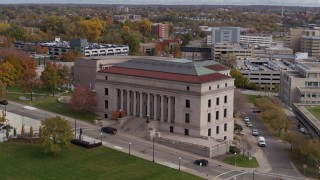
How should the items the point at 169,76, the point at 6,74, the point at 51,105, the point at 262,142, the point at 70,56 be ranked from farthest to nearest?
1. the point at 70,56
2. the point at 6,74
3. the point at 51,105
4. the point at 169,76
5. the point at 262,142

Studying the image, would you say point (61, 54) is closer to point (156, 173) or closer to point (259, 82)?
point (259, 82)

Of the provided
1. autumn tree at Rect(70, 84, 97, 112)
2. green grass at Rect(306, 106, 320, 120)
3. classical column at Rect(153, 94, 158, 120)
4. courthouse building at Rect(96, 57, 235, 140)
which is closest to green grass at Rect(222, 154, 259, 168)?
courthouse building at Rect(96, 57, 235, 140)

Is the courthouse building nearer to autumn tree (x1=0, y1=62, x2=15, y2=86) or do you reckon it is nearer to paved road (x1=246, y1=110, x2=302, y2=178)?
paved road (x1=246, y1=110, x2=302, y2=178)

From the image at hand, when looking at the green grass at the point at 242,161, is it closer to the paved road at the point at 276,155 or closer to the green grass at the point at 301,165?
the paved road at the point at 276,155

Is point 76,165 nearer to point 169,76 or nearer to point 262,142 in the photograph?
point 169,76

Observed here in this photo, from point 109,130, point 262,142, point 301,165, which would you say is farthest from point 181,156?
point 262,142

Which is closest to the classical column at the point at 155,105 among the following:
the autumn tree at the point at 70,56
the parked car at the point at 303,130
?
the parked car at the point at 303,130
